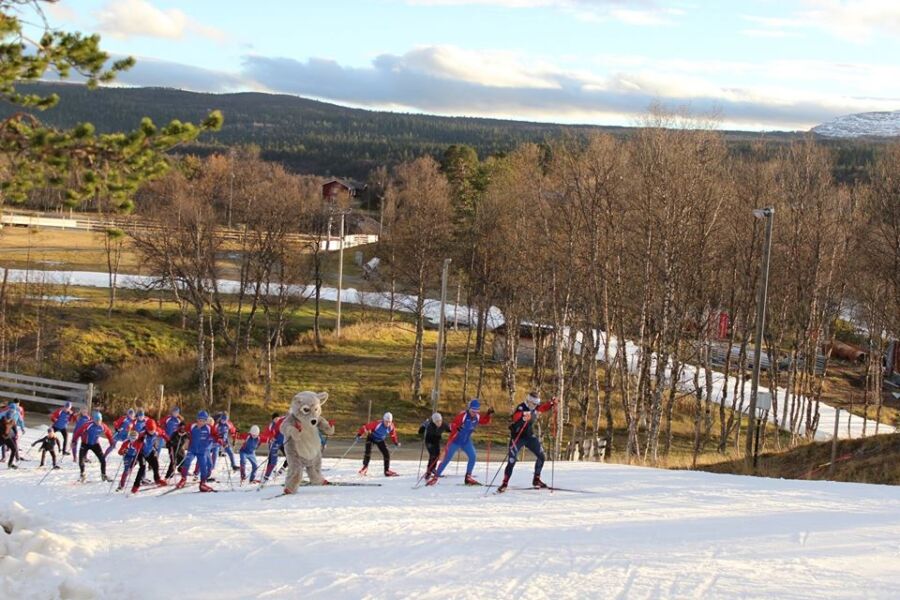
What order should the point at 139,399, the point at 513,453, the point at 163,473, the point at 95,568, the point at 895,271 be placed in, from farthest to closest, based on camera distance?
the point at 139,399 < the point at 895,271 < the point at 163,473 < the point at 513,453 < the point at 95,568

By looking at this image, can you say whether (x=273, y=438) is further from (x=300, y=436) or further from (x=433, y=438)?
(x=433, y=438)

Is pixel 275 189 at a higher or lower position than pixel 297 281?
higher

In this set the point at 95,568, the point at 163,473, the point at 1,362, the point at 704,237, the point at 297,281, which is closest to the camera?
the point at 95,568

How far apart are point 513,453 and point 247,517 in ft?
17.1

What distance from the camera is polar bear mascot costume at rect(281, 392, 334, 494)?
16922 mm

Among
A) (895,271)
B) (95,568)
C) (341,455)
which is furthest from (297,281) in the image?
(95,568)

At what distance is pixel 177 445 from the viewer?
1936 cm

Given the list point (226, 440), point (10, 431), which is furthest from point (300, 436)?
point (10, 431)

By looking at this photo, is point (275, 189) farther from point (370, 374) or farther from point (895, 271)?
point (895, 271)

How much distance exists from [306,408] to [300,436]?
582 mm

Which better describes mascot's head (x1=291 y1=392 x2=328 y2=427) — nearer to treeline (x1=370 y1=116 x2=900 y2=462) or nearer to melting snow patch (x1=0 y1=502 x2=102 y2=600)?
melting snow patch (x1=0 y1=502 x2=102 y2=600)

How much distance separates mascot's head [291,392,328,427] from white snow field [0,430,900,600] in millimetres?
1450

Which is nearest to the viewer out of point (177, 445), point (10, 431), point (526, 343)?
point (177, 445)

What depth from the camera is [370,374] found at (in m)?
45.9
